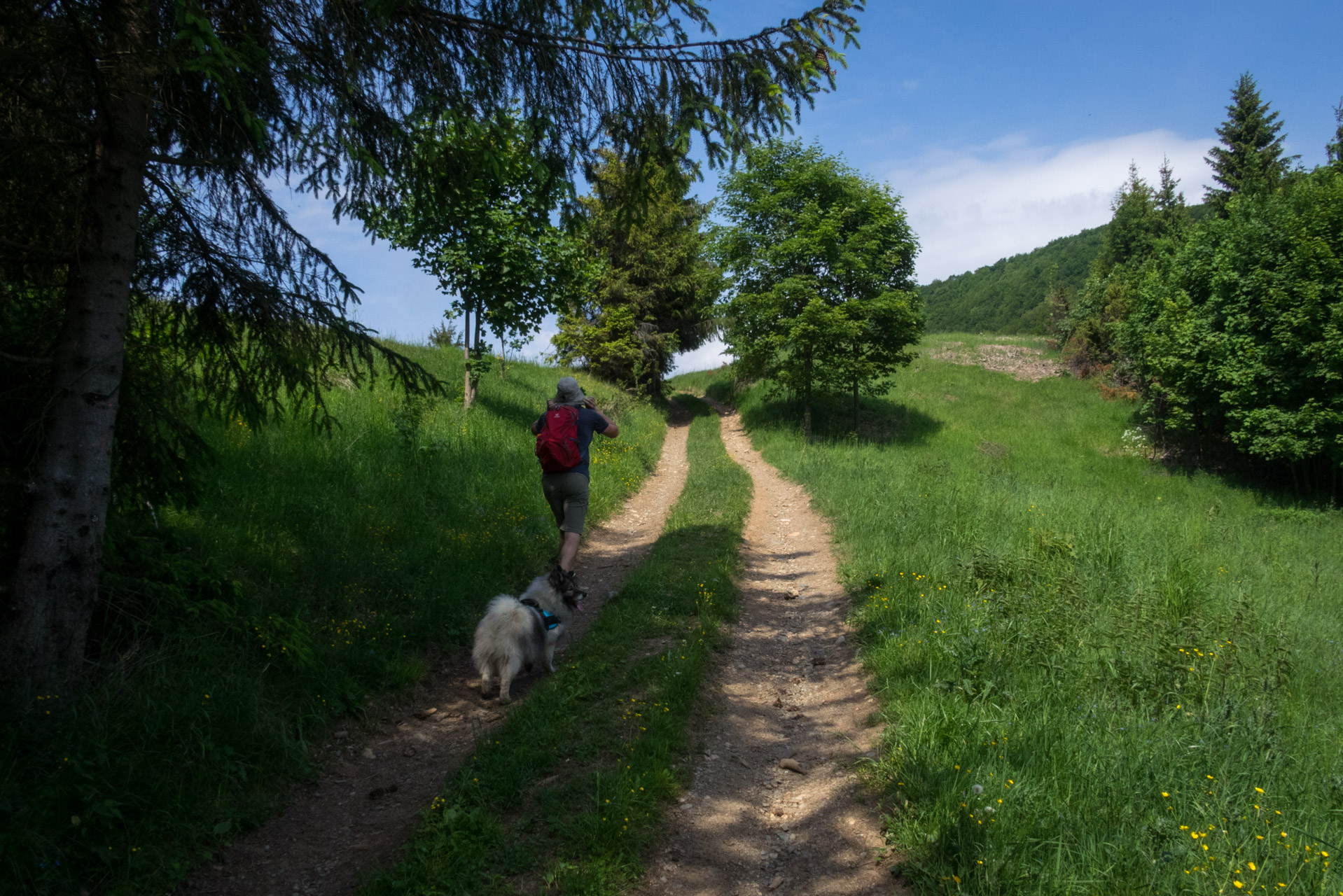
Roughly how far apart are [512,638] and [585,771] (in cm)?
152

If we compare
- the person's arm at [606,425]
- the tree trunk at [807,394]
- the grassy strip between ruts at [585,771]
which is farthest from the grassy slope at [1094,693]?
the tree trunk at [807,394]

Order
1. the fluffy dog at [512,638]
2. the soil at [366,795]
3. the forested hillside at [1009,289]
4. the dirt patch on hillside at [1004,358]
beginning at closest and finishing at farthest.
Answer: the soil at [366,795]
the fluffy dog at [512,638]
the dirt patch on hillside at [1004,358]
the forested hillside at [1009,289]

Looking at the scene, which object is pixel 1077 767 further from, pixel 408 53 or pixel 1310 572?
pixel 1310 572

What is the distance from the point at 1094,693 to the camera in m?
4.71

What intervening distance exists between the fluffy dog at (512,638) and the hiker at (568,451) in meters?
1.09

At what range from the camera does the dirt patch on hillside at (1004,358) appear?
36.8 meters

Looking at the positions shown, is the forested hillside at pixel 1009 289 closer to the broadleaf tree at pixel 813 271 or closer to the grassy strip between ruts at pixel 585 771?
the broadleaf tree at pixel 813 271

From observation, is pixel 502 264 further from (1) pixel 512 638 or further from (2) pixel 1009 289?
(2) pixel 1009 289

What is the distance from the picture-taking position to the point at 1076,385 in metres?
33.5

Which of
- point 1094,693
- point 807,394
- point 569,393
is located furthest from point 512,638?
point 807,394

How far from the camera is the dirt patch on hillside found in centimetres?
3684

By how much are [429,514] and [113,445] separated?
3.97 m

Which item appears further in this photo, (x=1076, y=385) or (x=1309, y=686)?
(x=1076, y=385)

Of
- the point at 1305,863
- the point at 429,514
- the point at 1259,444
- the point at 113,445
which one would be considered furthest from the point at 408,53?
the point at 1259,444
